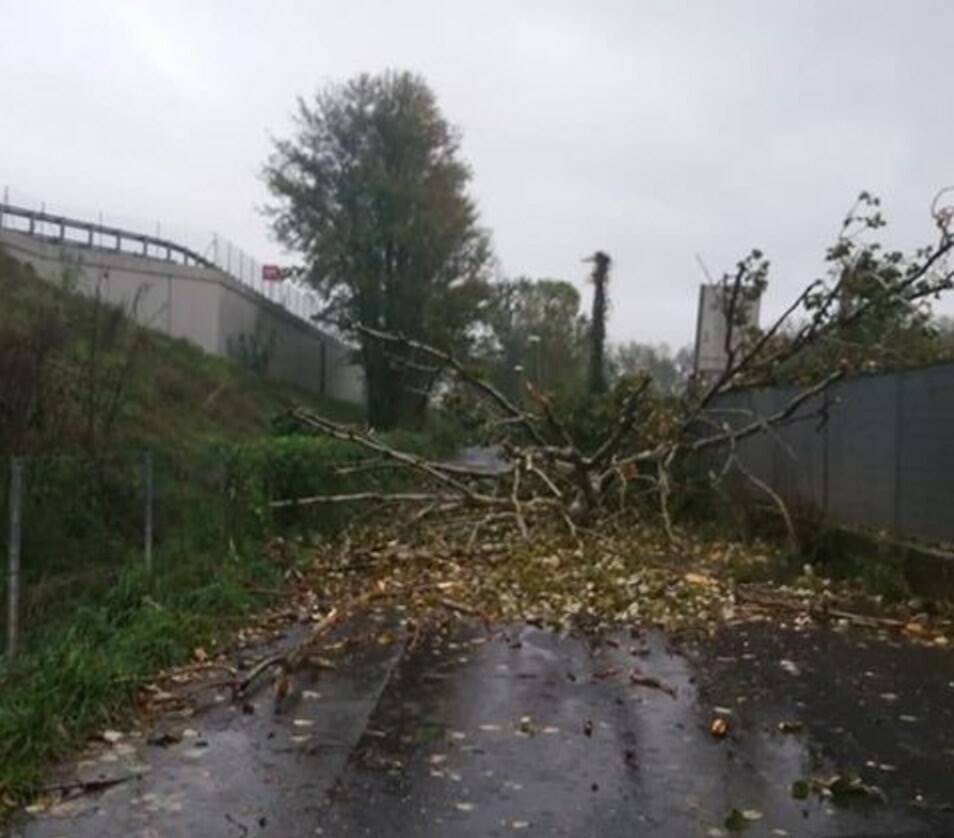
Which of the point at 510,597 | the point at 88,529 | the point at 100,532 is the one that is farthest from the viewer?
the point at 100,532

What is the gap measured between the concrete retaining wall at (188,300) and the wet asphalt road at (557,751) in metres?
16.6

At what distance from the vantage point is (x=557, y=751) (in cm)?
534

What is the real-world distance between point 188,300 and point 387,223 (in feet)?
27.4

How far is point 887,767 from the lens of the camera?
5.13 m

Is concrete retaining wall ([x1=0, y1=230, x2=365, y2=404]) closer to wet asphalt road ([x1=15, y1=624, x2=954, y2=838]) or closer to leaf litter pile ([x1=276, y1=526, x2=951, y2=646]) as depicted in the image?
leaf litter pile ([x1=276, y1=526, x2=951, y2=646])

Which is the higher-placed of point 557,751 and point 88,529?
point 88,529

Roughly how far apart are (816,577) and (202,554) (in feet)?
17.8

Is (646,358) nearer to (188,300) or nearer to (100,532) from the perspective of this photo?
(188,300)

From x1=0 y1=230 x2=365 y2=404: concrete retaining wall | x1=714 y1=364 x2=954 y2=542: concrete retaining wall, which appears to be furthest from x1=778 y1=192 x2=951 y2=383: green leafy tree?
x1=0 y1=230 x2=365 y2=404: concrete retaining wall

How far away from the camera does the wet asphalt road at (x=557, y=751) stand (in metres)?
4.45

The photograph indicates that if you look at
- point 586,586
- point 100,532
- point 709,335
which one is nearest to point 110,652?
point 586,586

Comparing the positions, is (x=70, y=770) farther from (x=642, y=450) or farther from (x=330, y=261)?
(x=330, y=261)

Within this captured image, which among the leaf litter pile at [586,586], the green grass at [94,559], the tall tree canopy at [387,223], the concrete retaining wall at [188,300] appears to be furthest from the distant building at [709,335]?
the tall tree canopy at [387,223]

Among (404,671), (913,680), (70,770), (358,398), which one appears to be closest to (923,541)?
(913,680)
